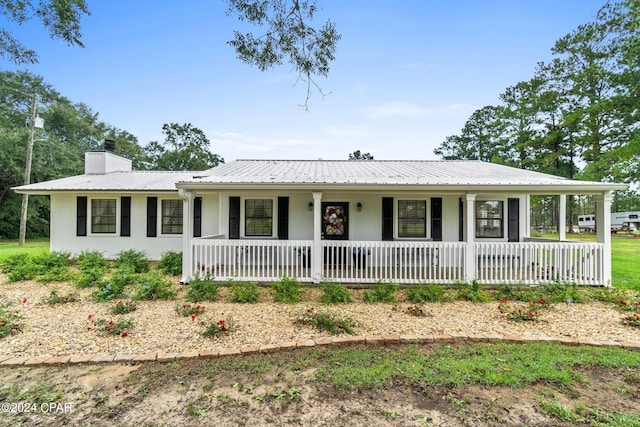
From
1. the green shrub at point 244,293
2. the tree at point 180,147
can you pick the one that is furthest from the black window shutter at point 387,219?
the tree at point 180,147

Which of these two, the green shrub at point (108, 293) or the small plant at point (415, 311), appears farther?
the green shrub at point (108, 293)

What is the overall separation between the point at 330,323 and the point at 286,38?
4.32 metres

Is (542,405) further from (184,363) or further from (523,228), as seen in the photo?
(523,228)

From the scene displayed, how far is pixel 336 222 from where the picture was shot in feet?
29.4

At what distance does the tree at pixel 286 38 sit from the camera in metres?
3.87

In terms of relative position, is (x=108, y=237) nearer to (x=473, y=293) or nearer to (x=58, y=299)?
(x=58, y=299)

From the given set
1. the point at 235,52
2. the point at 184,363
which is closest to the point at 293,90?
the point at 235,52

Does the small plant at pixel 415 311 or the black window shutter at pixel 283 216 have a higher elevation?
the black window shutter at pixel 283 216

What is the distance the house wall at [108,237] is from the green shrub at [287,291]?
18.3 ft

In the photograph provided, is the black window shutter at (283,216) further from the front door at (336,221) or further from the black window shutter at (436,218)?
the black window shutter at (436,218)

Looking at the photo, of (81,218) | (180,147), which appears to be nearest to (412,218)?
(81,218)

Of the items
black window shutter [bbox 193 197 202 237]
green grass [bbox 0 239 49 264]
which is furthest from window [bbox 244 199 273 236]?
green grass [bbox 0 239 49 264]

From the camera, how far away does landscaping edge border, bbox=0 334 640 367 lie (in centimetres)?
340

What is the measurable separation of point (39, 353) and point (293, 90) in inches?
196
